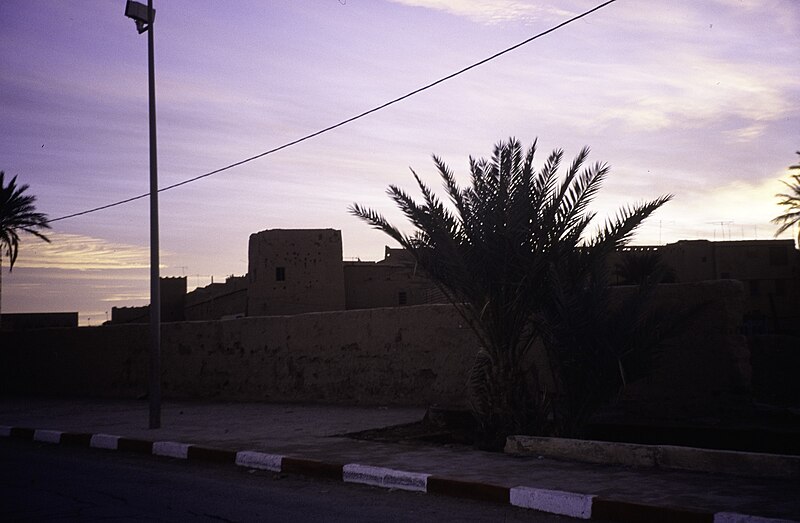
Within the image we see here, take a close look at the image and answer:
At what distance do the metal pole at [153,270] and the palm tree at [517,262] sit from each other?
4720mm

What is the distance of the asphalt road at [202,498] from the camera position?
5996 millimetres

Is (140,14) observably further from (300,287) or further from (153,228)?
(300,287)

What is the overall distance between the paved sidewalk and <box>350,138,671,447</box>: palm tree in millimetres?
750

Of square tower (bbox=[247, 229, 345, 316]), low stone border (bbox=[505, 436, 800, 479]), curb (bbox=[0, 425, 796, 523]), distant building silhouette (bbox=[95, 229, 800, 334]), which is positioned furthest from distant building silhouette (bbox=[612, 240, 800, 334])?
curb (bbox=[0, 425, 796, 523])

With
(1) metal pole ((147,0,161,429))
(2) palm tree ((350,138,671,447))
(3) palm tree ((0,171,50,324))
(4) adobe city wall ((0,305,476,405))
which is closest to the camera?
(2) palm tree ((350,138,671,447))

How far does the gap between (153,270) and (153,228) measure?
2.01 feet

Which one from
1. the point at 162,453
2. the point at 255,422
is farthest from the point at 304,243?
the point at 162,453

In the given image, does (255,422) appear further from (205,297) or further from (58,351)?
(205,297)

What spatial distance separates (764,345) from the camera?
18.5 metres

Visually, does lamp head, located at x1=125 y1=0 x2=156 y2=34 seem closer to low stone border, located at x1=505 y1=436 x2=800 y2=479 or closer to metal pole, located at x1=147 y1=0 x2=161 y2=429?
metal pole, located at x1=147 y1=0 x2=161 y2=429

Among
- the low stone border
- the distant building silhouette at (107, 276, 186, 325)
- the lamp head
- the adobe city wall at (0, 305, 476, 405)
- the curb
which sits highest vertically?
the lamp head

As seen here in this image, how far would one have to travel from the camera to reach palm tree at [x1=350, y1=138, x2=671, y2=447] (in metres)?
8.63

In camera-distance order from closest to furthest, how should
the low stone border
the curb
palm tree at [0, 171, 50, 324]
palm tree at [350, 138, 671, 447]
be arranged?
the curb
the low stone border
palm tree at [350, 138, 671, 447]
palm tree at [0, 171, 50, 324]

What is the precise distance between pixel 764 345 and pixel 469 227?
40.0 ft
